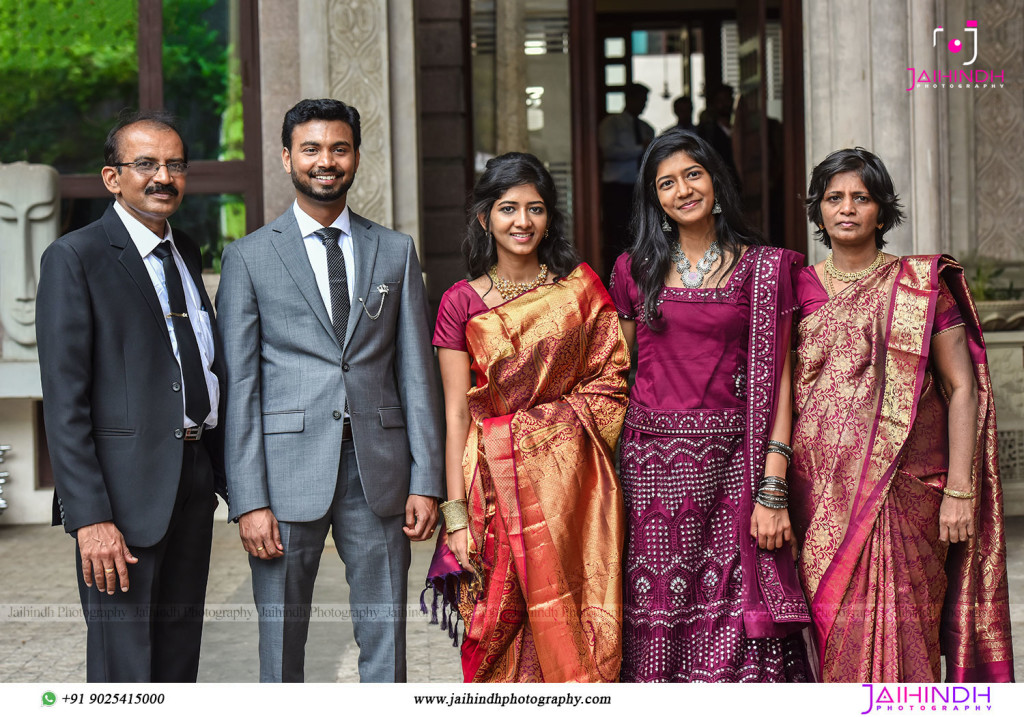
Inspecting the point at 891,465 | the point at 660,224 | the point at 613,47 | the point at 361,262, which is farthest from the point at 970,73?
the point at 613,47

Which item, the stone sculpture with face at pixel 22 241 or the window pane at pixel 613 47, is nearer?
the stone sculpture with face at pixel 22 241

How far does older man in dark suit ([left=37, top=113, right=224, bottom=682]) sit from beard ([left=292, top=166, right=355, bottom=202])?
1.03 feet

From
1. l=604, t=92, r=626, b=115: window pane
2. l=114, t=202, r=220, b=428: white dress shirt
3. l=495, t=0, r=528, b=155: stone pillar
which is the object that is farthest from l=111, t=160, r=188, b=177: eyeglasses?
l=604, t=92, r=626, b=115: window pane

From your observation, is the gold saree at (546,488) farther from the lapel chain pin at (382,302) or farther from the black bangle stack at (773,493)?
the black bangle stack at (773,493)

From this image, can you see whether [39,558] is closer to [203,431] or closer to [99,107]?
[99,107]

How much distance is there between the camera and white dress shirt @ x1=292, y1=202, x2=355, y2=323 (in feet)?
9.95

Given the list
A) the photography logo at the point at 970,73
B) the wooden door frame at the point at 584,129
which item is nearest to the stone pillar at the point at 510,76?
the wooden door frame at the point at 584,129

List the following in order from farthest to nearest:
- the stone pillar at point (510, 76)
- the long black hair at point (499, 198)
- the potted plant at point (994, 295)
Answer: the stone pillar at point (510, 76)
the potted plant at point (994, 295)
the long black hair at point (499, 198)

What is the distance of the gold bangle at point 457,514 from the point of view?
10.1 ft

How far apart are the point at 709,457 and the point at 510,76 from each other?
206 inches

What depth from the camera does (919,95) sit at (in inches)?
212

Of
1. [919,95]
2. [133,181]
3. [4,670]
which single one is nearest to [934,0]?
[919,95]

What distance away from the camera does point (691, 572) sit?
9.84 ft

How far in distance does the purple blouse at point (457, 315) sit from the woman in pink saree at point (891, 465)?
948 millimetres
